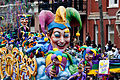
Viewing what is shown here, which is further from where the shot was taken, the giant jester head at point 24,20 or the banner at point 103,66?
the giant jester head at point 24,20

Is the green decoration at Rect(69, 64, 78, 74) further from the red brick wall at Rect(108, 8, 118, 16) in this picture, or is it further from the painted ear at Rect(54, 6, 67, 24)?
the red brick wall at Rect(108, 8, 118, 16)

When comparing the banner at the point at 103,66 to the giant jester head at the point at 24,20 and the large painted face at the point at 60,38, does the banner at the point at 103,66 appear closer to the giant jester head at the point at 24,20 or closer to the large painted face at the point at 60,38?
the giant jester head at the point at 24,20

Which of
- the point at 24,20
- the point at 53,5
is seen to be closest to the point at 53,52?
the point at 24,20

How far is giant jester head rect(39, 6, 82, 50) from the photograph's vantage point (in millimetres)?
14008

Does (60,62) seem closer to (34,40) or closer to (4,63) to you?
(34,40)

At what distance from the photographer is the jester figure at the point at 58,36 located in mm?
13695

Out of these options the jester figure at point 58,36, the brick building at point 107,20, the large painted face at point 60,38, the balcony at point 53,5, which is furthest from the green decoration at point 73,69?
the balcony at point 53,5

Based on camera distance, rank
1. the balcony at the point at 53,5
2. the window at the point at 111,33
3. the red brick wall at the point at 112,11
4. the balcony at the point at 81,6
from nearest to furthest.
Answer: the red brick wall at the point at 112,11 < the window at the point at 111,33 < the balcony at the point at 53,5 < the balcony at the point at 81,6

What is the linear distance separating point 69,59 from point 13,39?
565 cm

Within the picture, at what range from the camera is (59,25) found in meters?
14.0

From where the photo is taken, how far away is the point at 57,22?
14.1m

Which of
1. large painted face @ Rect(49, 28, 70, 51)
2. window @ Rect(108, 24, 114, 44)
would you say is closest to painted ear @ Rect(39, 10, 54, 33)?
large painted face @ Rect(49, 28, 70, 51)

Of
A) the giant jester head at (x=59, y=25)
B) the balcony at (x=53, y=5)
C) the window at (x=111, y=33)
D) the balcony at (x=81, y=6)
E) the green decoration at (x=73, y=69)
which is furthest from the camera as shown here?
the balcony at (x=81, y=6)

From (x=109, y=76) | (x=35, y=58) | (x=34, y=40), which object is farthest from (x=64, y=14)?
(x=109, y=76)
